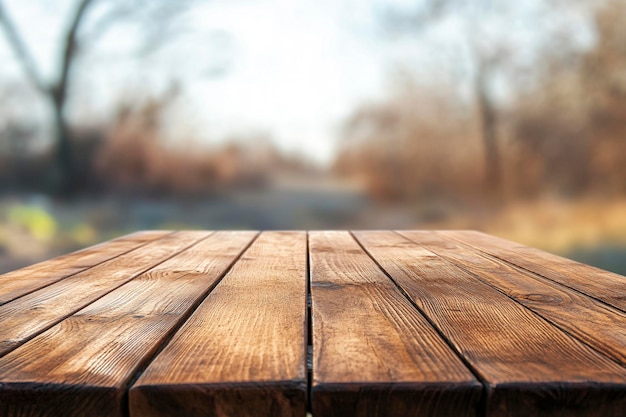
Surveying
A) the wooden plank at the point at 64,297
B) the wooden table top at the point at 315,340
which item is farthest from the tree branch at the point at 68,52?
the wooden table top at the point at 315,340

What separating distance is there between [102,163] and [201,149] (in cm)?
86

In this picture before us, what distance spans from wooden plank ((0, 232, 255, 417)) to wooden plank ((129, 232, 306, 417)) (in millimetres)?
25

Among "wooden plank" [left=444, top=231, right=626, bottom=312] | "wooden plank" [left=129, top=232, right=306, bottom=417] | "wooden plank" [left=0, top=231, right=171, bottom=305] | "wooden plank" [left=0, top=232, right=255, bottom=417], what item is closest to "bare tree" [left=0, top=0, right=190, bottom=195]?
"wooden plank" [left=0, top=231, right=171, bottom=305]

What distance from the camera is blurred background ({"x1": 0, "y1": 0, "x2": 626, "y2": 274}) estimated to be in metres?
4.68

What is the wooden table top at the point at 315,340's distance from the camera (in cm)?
48

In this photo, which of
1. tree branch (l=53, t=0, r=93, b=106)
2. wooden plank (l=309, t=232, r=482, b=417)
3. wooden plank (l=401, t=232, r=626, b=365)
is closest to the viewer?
wooden plank (l=309, t=232, r=482, b=417)

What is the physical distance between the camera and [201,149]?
471 centimetres

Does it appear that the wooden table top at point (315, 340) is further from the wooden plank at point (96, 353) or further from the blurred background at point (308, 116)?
the blurred background at point (308, 116)

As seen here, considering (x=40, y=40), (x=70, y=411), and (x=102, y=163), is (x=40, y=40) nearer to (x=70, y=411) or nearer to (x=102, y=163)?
(x=102, y=163)

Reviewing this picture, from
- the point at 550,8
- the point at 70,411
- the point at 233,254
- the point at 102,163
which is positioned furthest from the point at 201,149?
the point at 70,411

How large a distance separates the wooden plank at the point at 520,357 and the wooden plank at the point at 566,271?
0.16 metres

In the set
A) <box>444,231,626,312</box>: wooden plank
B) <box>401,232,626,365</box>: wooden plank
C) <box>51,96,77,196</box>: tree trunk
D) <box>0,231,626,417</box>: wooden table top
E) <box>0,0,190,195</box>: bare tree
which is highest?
<box>0,0,190,195</box>: bare tree

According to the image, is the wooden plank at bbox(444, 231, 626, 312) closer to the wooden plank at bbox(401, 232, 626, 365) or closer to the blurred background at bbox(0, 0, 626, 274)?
the wooden plank at bbox(401, 232, 626, 365)

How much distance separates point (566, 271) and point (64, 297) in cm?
88
